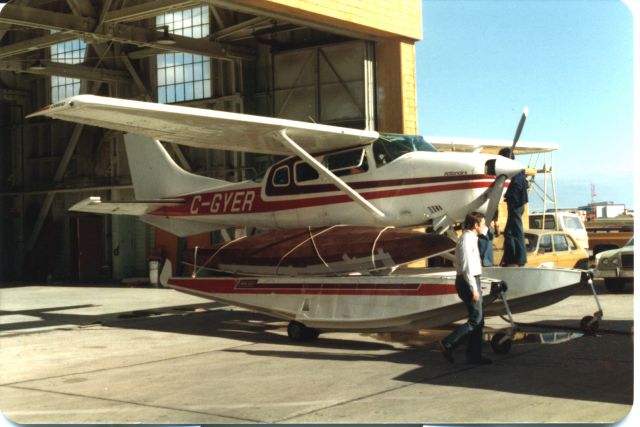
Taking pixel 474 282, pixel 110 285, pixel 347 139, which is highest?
pixel 347 139

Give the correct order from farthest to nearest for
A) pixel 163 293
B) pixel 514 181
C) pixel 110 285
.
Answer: pixel 110 285 < pixel 163 293 < pixel 514 181

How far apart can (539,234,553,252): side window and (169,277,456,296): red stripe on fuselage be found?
8.09 m

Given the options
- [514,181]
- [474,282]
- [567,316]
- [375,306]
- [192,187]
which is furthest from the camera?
[192,187]

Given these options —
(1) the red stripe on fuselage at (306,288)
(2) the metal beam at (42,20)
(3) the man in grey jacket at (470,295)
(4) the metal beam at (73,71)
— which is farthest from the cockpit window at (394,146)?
(4) the metal beam at (73,71)

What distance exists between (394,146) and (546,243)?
23.0ft

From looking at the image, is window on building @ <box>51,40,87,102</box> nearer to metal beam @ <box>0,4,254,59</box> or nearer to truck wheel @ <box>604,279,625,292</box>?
metal beam @ <box>0,4,254,59</box>

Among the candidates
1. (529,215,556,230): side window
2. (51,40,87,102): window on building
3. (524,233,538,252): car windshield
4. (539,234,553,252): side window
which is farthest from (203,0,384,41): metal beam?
(51,40,87,102): window on building

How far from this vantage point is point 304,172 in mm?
13055

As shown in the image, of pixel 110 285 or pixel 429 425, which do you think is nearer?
pixel 429 425

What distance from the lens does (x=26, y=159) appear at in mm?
29438

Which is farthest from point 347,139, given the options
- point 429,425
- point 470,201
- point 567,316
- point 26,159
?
point 26,159

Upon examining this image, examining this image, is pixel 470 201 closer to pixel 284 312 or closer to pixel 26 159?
pixel 284 312

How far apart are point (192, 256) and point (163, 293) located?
790 cm

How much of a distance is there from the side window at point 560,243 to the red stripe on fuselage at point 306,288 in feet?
27.9
